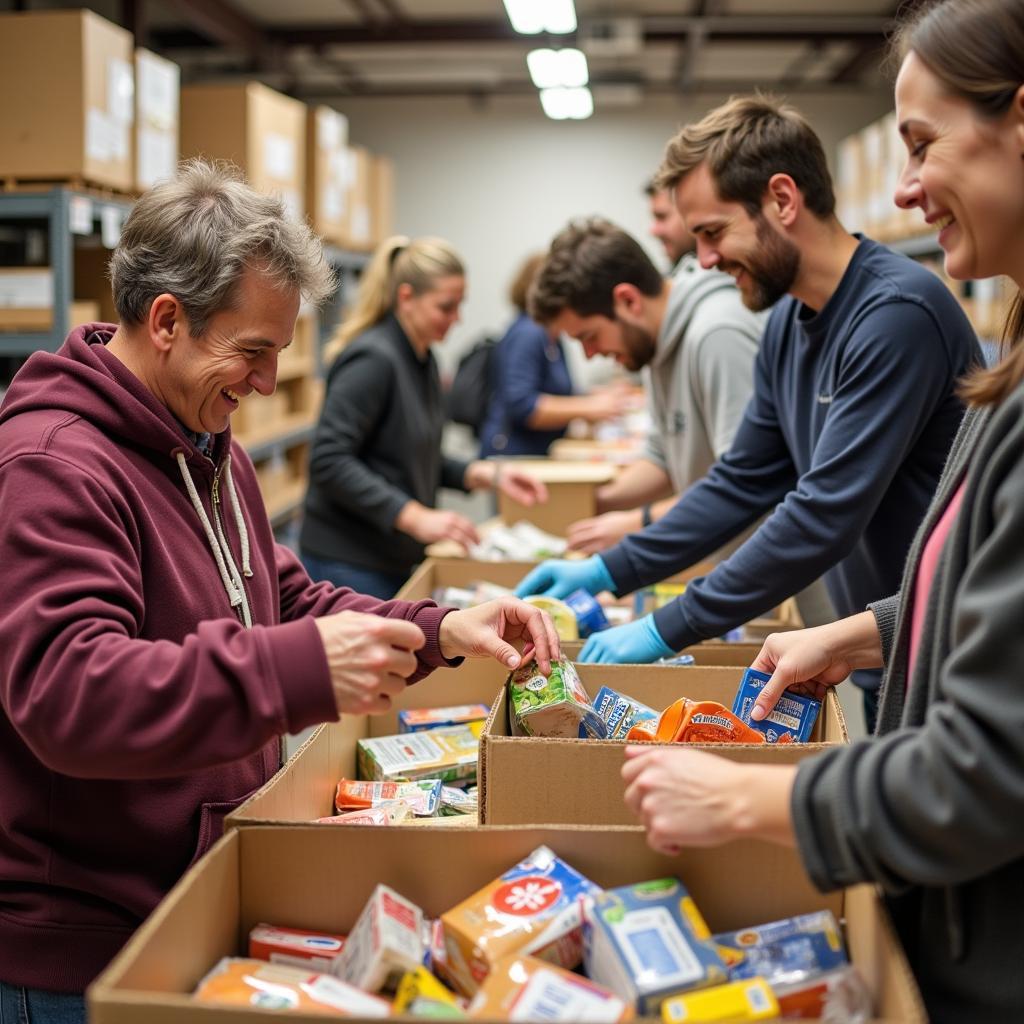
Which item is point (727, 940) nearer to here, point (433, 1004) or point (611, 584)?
point (433, 1004)

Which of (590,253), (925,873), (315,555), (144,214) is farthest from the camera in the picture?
(315,555)

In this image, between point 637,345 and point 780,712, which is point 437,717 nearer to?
point 780,712

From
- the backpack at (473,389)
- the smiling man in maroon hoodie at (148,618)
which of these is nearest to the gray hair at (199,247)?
the smiling man in maroon hoodie at (148,618)

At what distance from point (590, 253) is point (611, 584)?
1117 mm

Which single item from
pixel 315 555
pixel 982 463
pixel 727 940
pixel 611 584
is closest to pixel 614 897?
pixel 727 940

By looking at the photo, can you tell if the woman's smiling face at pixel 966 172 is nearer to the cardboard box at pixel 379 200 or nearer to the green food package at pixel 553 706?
the green food package at pixel 553 706

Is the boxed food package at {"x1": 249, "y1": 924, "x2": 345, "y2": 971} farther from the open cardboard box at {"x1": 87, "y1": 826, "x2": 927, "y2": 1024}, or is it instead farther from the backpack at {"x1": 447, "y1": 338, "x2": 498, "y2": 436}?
the backpack at {"x1": 447, "y1": 338, "x2": 498, "y2": 436}

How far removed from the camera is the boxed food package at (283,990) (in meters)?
1.15

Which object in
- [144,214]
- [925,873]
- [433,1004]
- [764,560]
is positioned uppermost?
[144,214]

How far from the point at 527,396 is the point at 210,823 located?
486 cm

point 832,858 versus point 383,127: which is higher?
point 383,127

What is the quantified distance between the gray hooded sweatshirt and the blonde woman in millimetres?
723

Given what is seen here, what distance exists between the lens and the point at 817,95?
11.2 m

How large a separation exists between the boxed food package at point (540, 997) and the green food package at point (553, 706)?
1.91ft
